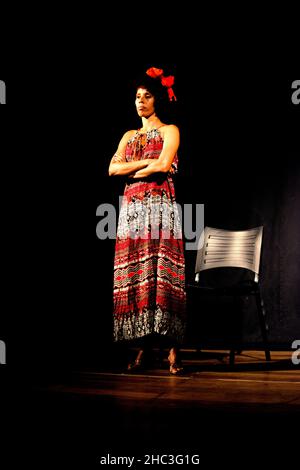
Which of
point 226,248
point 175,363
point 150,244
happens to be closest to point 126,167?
point 150,244

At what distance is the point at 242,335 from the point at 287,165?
4.39 feet

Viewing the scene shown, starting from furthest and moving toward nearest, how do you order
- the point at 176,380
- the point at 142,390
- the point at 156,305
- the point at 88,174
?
the point at 88,174 < the point at 156,305 < the point at 176,380 < the point at 142,390

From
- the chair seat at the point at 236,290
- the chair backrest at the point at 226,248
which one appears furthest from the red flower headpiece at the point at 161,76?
the chair backrest at the point at 226,248

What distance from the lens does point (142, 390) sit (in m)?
2.06

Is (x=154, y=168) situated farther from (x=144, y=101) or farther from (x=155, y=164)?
(x=144, y=101)

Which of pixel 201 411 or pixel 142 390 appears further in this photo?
pixel 142 390

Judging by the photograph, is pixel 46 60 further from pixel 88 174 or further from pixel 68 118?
pixel 88 174

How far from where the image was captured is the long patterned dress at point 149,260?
259 centimetres

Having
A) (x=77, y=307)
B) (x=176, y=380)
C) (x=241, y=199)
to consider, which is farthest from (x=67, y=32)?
(x=176, y=380)

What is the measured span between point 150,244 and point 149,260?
0.08 metres

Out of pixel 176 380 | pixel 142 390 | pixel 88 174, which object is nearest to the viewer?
pixel 142 390

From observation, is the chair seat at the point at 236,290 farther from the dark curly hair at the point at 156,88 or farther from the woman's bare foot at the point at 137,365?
the dark curly hair at the point at 156,88

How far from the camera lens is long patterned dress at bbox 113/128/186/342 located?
2.59 metres

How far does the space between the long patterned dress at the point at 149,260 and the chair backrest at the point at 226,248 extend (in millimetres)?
1049
